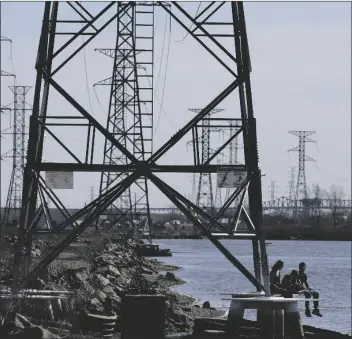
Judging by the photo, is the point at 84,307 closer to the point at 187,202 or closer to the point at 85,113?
the point at 187,202

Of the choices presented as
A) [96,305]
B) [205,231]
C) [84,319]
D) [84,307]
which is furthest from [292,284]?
[84,319]

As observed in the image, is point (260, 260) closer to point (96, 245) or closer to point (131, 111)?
point (96, 245)

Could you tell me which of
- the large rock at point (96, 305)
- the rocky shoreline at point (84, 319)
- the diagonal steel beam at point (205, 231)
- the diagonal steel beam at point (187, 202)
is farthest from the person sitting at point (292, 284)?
the large rock at point (96, 305)

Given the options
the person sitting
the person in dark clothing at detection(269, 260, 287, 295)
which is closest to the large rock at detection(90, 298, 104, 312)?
the person in dark clothing at detection(269, 260, 287, 295)

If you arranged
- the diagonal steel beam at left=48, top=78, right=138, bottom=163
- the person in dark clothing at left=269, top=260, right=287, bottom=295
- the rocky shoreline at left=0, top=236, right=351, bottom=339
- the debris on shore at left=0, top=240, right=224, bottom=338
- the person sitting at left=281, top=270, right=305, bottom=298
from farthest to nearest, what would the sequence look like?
the person sitting at left=281, top=270, right=305, bottom=298 → the person in dark clothing at left=269, top=260, right=287, bottom=295 → the diagonal steel beam at left=48, top=78, right=138, bottom=163 → the debris on shore at left=0, top=240, right=224, bottom=338 → the rocky shoreline at left=0, top=236, right=351, bottom=339

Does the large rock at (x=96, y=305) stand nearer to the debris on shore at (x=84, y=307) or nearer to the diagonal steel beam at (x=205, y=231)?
the debris on shore at (x=84, y=307)

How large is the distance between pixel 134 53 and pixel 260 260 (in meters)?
47.8

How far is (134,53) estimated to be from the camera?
69375 millimetres

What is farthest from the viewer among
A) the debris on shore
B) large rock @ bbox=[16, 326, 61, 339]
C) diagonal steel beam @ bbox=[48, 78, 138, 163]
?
diagonal steel beam @ bbox=[48, 78, 138, 163]

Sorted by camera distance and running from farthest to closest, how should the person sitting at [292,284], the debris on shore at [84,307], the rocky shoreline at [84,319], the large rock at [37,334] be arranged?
1. the person sitting at [292,284]
2. the debris on shore at [84,307]
3. the rocky shoreline at [84,319]
4. the large rock at [37,334]

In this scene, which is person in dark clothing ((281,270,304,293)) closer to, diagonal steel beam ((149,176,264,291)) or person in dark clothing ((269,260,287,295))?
person in dark clothing ((269,260,287,295))

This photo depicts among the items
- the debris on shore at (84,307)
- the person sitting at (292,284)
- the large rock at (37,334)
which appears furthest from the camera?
the person sitting at (292,284)

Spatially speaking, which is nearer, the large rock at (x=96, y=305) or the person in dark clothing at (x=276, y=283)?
the large rock at (x=96, y=305)

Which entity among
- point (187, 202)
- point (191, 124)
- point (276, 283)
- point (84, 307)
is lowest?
point (84, 307)
